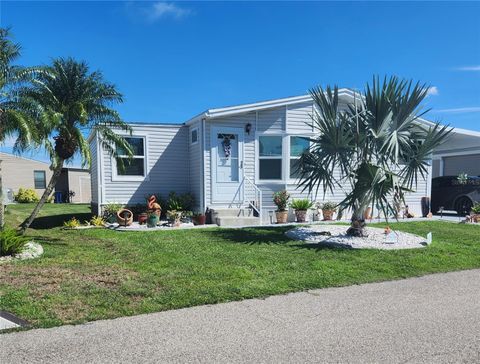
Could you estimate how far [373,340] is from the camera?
348cm

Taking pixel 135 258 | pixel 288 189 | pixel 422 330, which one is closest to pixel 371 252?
pixel 422 330

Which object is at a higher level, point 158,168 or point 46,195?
point 158,168

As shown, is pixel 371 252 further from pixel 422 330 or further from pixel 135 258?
pixel 135 258

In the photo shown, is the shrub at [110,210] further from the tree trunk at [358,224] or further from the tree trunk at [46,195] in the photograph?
the tree trunk at [358,224]

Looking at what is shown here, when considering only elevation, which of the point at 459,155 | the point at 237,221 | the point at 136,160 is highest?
the point at 459,155

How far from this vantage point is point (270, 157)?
12.8 metres

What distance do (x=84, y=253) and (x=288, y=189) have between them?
24.4 feet

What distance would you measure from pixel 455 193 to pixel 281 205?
807 centimetres

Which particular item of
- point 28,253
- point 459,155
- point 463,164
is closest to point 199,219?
point 28,253

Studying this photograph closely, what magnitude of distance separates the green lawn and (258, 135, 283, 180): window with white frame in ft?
12.6

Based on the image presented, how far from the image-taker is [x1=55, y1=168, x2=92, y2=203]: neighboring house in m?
28.9

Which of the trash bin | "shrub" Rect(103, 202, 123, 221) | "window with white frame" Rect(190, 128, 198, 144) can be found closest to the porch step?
"window with white frame" Rect(190, 128, 198, 144)

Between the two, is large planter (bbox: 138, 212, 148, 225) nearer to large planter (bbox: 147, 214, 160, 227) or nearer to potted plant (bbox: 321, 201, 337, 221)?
large planter (bbox: 147, 214, 160, 227)

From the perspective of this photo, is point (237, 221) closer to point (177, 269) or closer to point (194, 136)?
point (194, 136)
